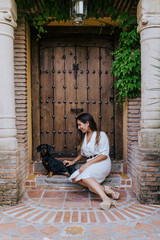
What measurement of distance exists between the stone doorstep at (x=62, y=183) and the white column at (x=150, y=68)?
0.79 metres

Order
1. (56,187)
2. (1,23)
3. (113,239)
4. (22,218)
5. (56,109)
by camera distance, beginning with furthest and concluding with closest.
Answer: (56,109) < (56,187) < (1,23) < (22,218) < (113,239)

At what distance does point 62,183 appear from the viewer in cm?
385

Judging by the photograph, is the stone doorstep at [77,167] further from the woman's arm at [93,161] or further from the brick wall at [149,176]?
the brick wall at [149,176]

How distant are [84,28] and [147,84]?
69.1 inches

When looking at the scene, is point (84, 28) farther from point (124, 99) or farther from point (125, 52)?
point (124, 99)

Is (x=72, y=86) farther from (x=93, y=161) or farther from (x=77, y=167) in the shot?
(x=93, y=161)

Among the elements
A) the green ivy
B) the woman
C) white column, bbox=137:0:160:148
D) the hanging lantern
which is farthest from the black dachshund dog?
the hanging lantern

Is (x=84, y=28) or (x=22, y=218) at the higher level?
(x=84, y=28)

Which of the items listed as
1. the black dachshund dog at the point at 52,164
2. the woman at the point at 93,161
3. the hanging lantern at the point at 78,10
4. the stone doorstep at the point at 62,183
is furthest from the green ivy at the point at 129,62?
the black dachshund dog at the point at 52,164

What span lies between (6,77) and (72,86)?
1.43 meters

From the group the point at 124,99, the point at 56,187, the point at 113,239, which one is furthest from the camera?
the point at 124,99

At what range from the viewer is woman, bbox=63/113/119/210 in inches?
133

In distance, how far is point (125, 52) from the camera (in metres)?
3.84

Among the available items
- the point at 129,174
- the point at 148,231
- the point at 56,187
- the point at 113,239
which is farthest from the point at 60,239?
the point at 129,174
